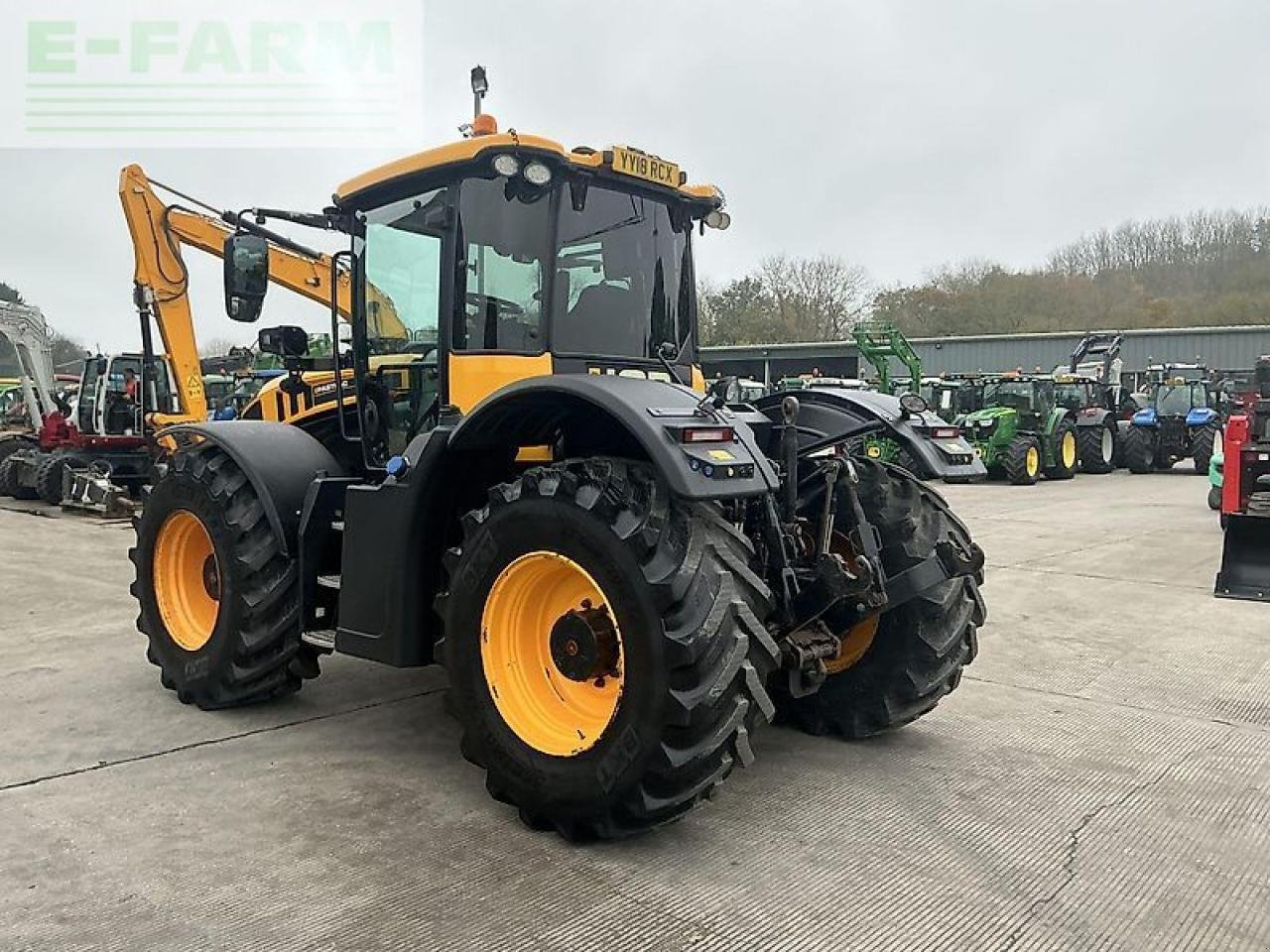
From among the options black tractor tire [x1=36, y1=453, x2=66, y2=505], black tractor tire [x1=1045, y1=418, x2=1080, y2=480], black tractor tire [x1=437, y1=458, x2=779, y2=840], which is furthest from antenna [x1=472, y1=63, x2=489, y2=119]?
black tractor tire [x1=1045, y1=418, x2=1080, y2=480]

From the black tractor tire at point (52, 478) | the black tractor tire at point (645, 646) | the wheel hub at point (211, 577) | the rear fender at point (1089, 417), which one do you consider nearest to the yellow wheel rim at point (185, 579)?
the wheel hub at point (211, 577)

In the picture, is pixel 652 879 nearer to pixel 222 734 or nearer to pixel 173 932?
pixel 173 932

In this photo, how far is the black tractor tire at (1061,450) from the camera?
20844mm

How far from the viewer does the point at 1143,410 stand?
23.5 meters

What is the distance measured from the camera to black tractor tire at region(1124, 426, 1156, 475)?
22.9 meters

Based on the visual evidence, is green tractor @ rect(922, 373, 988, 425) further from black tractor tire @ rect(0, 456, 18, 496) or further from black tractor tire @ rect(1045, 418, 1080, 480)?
black tractor tire @ rect(0, 456, 18, 496)

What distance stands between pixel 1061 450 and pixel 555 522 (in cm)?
1965

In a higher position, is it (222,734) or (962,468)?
(962,468)

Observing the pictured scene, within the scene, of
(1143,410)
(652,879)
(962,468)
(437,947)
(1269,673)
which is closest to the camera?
(437,947)

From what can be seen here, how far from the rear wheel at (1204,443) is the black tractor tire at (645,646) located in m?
22.8

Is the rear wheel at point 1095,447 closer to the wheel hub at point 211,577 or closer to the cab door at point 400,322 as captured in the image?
the cab door at point 400,322

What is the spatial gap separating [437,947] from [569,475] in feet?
4.84

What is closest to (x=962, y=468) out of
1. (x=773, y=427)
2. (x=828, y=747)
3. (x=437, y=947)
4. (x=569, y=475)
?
(x=773, y=427)

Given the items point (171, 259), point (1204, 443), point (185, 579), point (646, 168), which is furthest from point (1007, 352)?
point (185, 579)
